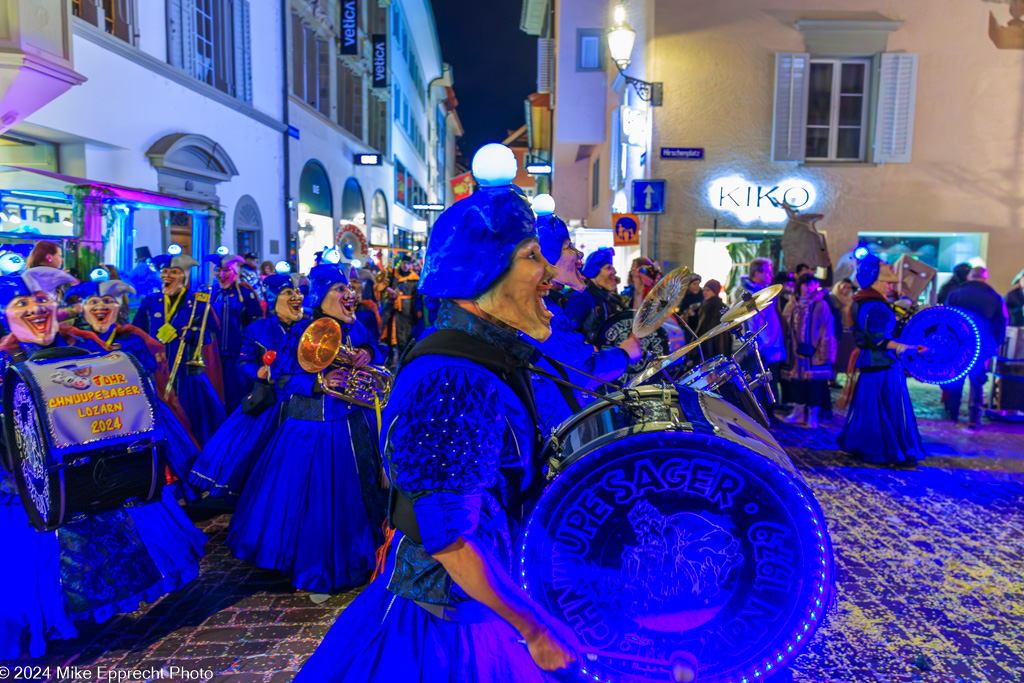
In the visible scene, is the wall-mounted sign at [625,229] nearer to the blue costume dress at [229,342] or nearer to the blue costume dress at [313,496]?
the blue costume dress at [229,342]

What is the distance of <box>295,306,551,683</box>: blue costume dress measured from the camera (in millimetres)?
1359

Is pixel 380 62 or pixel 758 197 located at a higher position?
pixel 380 62

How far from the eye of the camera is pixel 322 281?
431 cm

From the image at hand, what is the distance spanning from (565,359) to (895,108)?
39.3 ft

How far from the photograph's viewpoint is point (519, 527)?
1.64 metres

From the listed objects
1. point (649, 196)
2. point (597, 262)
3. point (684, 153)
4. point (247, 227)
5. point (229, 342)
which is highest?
point (684, 153)

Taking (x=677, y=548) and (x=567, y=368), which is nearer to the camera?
(x=677, y=548)

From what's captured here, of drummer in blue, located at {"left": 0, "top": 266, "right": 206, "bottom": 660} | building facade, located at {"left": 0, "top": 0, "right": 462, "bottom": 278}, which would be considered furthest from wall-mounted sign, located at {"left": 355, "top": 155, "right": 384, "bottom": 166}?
drummer in blue, located at {"left": 0, "top": 266, "right": 206, "bottom": 660}

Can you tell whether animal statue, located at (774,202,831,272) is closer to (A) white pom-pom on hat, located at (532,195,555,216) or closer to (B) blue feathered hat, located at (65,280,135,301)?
(A) white pom-pom on hat, located at (532,195,555,216)

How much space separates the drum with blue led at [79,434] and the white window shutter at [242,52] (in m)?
16.0

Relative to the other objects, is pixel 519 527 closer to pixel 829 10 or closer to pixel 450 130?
pixel 829 10

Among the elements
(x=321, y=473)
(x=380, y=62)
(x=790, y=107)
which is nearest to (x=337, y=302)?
(x=321, y=473)

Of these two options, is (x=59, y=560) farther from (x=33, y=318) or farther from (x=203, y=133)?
(x=203, y=133)

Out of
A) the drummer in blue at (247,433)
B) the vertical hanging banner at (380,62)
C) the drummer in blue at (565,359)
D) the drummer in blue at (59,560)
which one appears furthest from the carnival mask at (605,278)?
the vertical hanging banner at (380,62)
